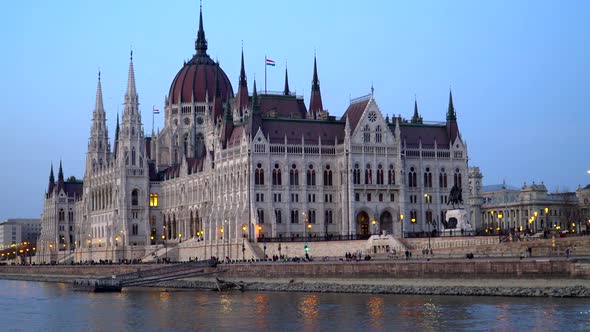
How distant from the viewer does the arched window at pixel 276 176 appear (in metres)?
153

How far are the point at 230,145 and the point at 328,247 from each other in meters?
28.1

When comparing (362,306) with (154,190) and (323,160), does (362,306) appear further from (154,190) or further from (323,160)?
(154,190)

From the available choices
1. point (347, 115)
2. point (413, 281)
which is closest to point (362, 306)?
point (413, 281)

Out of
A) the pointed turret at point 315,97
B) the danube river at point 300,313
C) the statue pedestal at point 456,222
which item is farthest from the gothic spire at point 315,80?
the danube river at point 300,313

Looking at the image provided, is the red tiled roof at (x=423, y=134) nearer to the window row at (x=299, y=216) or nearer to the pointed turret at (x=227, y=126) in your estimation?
the window row at (x=299, y=216)

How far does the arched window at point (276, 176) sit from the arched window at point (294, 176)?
142cm

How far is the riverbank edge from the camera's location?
83.6m

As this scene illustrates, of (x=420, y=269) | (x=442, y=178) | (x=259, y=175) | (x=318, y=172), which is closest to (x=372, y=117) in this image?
(x=318, y=172)

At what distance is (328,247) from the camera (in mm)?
137000

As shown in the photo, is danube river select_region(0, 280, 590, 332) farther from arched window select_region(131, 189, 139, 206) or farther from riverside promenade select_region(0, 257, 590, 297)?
arched window select_region(131, 189, 139, 206)

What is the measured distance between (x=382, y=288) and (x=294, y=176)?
185 feet

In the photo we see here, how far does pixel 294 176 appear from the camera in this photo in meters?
154

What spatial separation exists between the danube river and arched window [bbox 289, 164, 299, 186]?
46.7 metres

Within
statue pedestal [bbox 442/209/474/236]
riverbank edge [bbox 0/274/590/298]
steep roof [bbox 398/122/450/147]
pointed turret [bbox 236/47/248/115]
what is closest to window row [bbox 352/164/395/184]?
steep roof [bbox 398/122/450/147]
